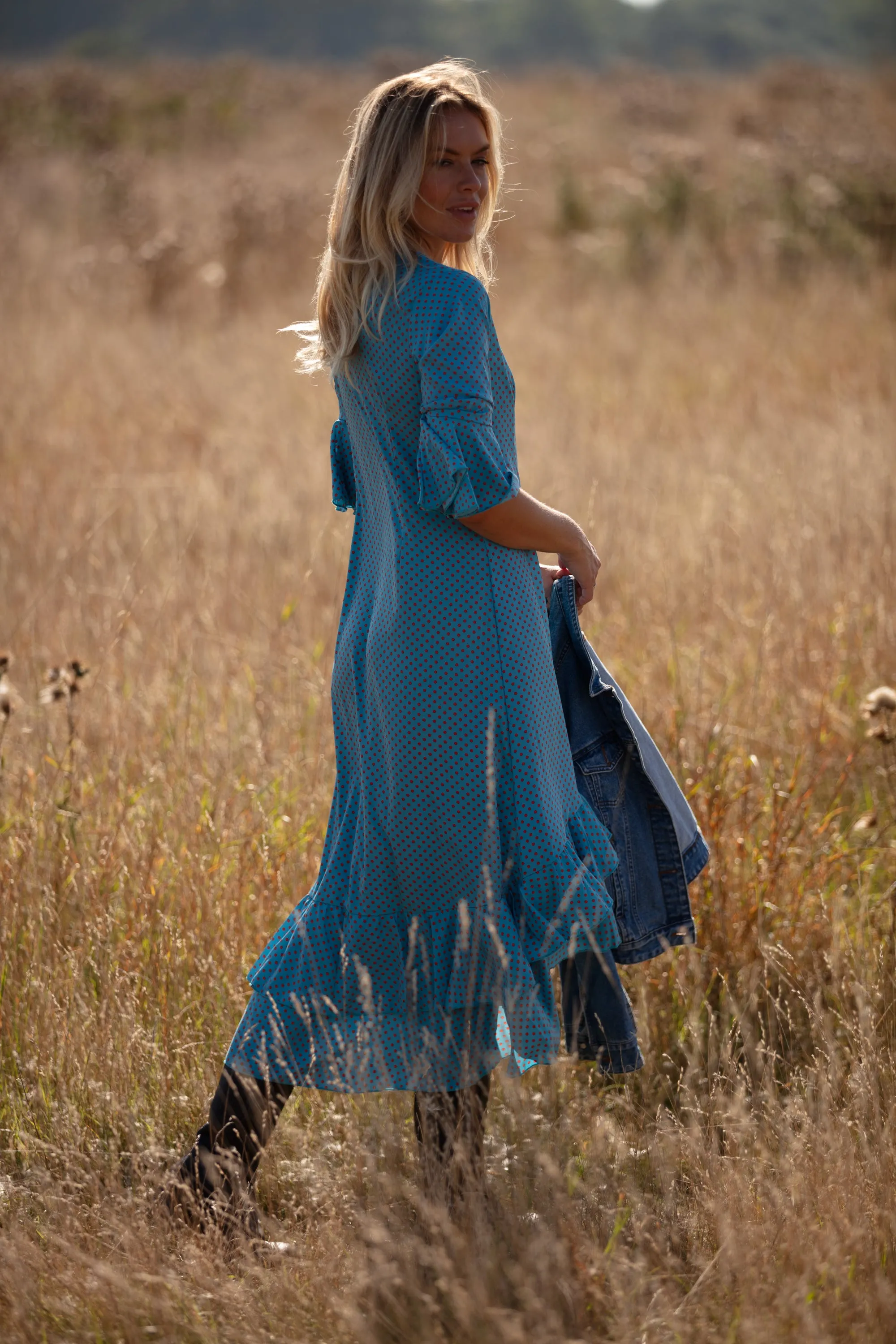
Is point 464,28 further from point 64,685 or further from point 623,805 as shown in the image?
point 623,805

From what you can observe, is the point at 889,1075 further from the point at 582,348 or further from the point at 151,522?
the point at 582,348

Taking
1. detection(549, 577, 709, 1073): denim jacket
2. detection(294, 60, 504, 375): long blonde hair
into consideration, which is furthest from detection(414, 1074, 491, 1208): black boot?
detection(294, 60, 504, 375): long blonde hair

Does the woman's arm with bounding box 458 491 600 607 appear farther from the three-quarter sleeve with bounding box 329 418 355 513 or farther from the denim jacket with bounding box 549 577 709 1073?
the three-quarter sleeve with bounding box 329 418 355 513

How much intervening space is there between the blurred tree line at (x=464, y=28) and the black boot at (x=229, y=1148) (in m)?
55.3

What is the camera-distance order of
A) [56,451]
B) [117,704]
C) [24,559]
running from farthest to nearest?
[56,451]
[24,559]
[117,704]

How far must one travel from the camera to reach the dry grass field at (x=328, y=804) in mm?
1723

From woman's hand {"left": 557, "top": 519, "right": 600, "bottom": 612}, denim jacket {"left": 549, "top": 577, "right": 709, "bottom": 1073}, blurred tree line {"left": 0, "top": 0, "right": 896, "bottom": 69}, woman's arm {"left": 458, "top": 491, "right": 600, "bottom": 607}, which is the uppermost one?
blurred tree line {"left": 0, "top": 0, "right": 896, "bottom": 69}

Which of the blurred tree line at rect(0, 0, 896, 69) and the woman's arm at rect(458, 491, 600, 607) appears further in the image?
the blurred tree line at rect(0, 0, 896, 69)

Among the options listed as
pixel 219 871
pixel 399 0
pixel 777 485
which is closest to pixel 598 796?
pixel 219 871

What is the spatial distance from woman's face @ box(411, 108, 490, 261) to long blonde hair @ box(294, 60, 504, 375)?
0.7 inches

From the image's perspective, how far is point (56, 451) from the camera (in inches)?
249

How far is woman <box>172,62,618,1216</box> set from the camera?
1.76 m

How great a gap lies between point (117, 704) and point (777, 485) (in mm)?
2978

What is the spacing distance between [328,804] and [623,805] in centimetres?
122
